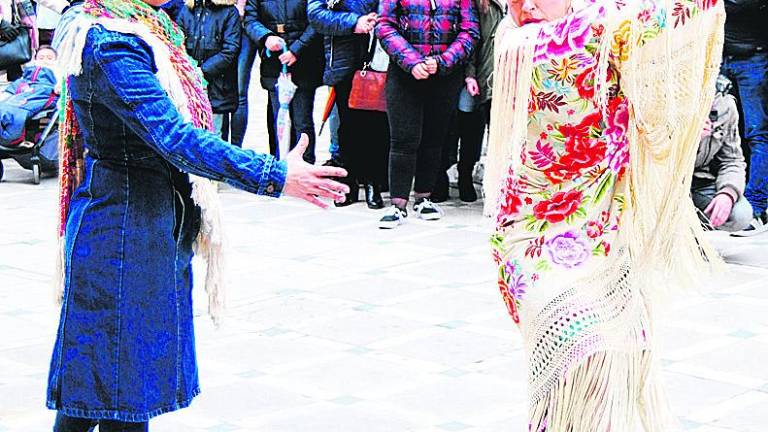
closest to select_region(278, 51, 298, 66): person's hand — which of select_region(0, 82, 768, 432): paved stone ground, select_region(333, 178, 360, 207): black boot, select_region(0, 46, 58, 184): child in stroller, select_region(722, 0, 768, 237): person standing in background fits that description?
select_region(333, 178, 360, 207): black boot

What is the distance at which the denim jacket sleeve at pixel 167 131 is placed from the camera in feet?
9.78

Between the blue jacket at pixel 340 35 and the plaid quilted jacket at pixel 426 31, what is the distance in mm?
558

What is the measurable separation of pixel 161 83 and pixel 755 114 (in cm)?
559

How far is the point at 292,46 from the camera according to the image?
30.5 feet

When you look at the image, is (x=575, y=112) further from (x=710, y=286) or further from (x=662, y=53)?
(x=710, y=286)

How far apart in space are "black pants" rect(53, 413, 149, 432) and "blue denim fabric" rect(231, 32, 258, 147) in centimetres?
666

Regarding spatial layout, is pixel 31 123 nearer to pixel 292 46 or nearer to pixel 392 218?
pixel 292 46

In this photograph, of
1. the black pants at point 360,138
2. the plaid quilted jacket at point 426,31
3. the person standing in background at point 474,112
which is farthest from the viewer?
the black pants at point 360,138

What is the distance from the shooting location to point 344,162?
890cm

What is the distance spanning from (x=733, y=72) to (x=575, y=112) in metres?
5.26

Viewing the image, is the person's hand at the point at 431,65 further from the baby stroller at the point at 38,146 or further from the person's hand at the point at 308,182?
the person's hand at the point at 308,182

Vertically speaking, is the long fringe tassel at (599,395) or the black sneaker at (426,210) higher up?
the long fringe tassel at (599,395)

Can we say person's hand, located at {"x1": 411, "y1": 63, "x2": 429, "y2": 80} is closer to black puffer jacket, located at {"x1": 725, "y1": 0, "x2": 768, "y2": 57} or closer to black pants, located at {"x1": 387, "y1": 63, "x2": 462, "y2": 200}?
black pants, located at {"x1": 387, "y1": 63, "x2": 462, "y2": 200}

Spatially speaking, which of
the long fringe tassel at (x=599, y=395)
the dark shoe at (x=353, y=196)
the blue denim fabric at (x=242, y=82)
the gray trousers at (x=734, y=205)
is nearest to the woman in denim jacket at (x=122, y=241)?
the long fringe tassel at (x=599, y=395)
